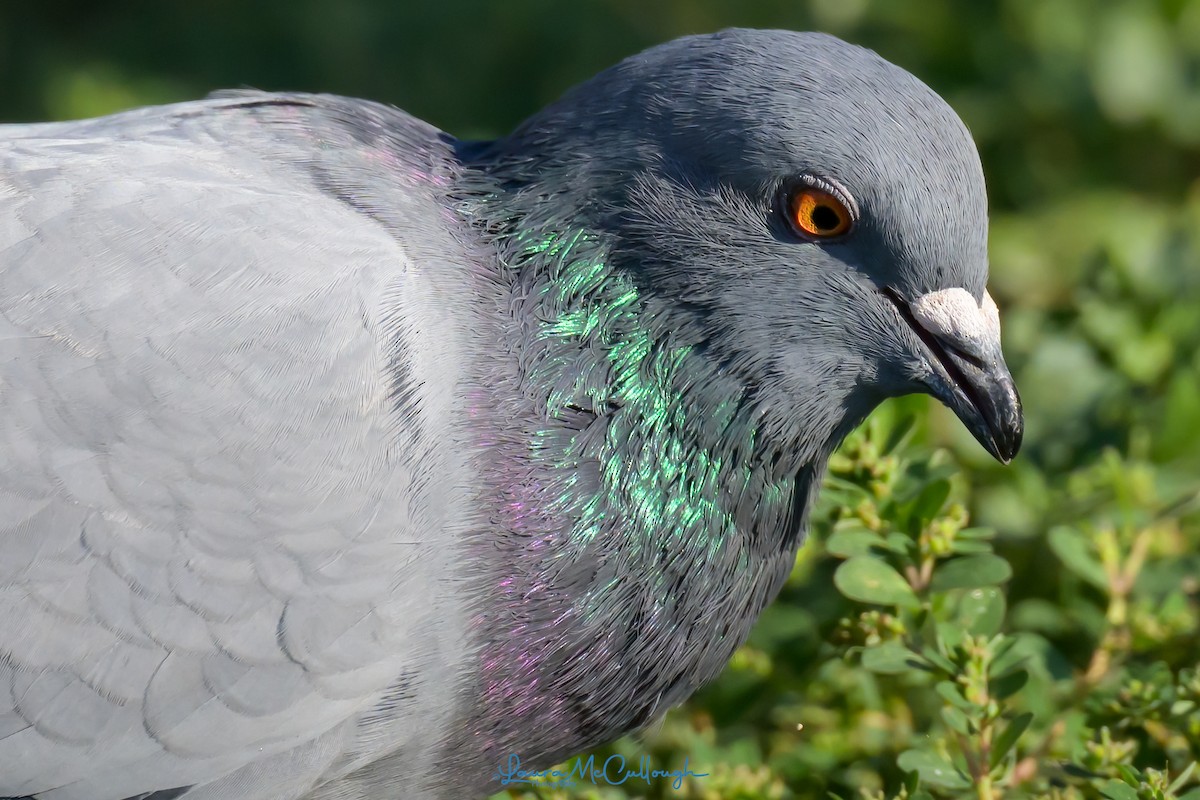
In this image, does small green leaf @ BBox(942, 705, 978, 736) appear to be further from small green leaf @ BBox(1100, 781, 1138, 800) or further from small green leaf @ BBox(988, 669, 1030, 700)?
small green leaf @ BBox(1100, 781, 1138, 800)

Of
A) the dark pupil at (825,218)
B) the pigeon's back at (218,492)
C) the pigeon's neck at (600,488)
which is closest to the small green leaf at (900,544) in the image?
the pigeon's neck at (600,488)

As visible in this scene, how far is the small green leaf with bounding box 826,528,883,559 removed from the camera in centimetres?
260

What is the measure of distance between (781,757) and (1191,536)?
48.8 inches

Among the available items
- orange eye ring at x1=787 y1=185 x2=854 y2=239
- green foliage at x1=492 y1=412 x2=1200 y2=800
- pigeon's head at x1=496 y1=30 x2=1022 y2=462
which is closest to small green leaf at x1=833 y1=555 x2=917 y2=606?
green foliage at x1=492 y1=412 x2=1200 y2=800

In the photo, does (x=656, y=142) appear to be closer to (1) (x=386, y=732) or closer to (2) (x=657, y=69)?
(2) (x=657, y=69)

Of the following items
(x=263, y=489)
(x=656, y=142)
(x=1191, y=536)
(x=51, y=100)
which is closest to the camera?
(x=263, y=489)

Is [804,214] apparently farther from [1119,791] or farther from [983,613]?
[1119,791]

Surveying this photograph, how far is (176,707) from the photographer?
223 centimetres

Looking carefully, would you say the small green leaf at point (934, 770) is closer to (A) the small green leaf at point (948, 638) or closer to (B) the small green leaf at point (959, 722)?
(B) the small green leaf at point (959, 722)

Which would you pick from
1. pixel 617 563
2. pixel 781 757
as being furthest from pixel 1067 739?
pixel 617 563

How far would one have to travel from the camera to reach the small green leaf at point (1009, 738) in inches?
95.8

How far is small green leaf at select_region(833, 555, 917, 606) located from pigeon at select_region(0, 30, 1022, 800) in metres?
0.16

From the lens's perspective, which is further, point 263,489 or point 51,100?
point 51,100

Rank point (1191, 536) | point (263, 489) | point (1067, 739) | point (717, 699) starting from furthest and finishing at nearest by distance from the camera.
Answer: point (1191, 536) < point (717, 699) < point (1067, 739) < point (263, 489)
